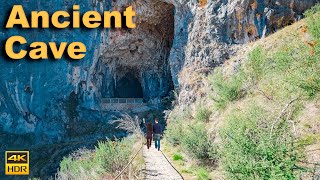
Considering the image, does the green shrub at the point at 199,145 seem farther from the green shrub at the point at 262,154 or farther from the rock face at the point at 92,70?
the rock face at the point at 92,70

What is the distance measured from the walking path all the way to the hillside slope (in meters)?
0.43

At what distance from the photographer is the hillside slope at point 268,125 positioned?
4.24m

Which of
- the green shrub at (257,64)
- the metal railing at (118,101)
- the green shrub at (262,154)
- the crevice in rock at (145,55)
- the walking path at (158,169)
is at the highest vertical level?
the crevice in rock at (145,55)

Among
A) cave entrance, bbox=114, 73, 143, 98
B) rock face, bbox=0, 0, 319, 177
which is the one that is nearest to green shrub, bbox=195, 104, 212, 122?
rock face, bbox=0, 0, 319, 177

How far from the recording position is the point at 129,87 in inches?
1146

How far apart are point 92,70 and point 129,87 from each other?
5.34 m

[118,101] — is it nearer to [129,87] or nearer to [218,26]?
[129,87]

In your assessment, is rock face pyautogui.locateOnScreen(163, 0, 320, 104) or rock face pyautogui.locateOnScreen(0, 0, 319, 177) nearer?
rock face pyautogui.locateOnScreen(163, 0, 320, 104)

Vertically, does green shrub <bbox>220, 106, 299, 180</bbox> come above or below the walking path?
above

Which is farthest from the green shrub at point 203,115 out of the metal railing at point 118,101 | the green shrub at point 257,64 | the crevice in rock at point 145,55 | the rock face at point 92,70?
the metal railing at point 118,101

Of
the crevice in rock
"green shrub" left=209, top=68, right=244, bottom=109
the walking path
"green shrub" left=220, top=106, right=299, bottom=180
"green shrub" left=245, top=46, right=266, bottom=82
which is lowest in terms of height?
the walking path

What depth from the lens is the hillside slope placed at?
4238 millimetres

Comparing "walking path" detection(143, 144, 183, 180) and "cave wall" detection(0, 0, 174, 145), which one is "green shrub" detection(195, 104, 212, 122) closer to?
"walking path" detection(143, 144, 183, 180)

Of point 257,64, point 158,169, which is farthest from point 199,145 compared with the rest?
point 257,64
